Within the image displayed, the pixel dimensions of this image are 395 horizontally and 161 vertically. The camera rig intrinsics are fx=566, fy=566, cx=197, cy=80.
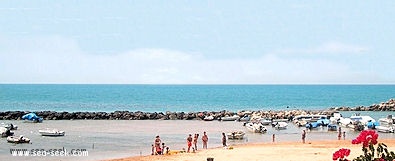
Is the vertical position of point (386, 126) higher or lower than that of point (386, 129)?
higher

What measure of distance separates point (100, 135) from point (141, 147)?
10273 mm

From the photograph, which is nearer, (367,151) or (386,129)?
(367,151)

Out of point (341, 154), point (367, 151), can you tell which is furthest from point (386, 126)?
point (341, 154)

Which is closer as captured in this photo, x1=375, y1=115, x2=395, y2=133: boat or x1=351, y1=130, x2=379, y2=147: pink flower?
x1=351, y1=130, x2=379, y2=147: pink flower

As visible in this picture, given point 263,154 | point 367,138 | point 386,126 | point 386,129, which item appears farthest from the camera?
point 386,126

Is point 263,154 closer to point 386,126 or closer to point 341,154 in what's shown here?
point 341,154

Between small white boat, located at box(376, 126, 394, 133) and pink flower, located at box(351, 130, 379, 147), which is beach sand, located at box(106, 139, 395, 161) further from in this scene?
pink flower, located at box(351, 130, 379, 147)

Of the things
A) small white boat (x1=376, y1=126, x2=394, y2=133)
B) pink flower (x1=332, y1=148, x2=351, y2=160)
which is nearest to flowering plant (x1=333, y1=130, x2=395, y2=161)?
pink flower (x1=332, y1=148, x2=351, y2=160)

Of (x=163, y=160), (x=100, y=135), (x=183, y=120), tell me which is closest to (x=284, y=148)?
(x=163, y=160)

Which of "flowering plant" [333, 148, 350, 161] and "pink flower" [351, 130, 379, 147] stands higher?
"pink flower" [351, 130, 379, 147]

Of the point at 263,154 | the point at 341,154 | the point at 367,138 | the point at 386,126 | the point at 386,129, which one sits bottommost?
the point at 263,154

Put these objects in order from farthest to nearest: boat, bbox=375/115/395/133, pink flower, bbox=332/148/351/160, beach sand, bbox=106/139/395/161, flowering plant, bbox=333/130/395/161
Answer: boat, bbox=375/115/395/133, beach sand, bbox=106/139/395/161, pink flower, bbox=332/148/351/160, flowering plant, bbox=333/130/395/161

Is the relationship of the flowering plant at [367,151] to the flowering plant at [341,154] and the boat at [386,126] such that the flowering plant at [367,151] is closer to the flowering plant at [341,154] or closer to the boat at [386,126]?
the flowering plant at [341,154]

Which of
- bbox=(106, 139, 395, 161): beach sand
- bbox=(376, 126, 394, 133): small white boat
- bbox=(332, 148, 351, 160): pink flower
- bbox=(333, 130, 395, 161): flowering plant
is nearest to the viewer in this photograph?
bbox=(333, 130, 395, 161): flowering plant
